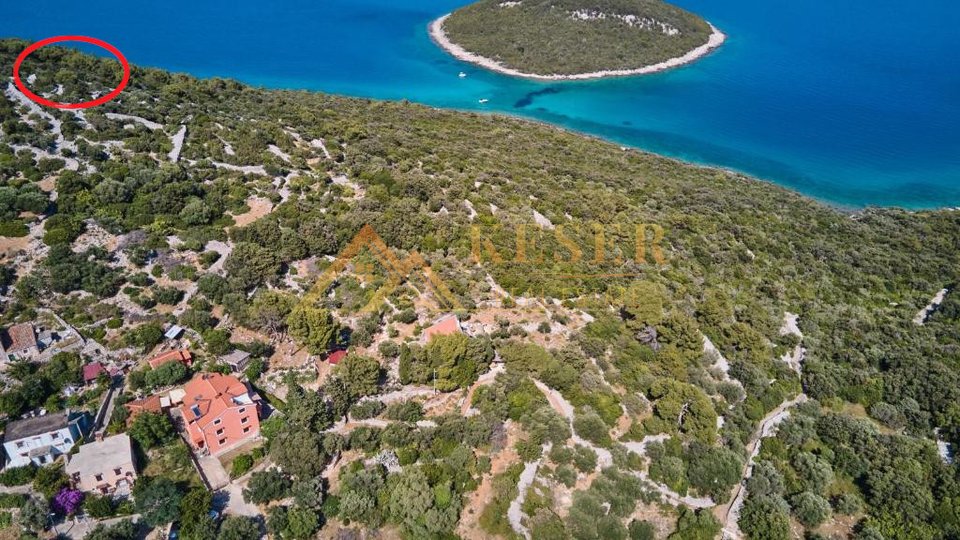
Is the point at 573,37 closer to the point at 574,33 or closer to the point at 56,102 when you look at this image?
the point at 574,33

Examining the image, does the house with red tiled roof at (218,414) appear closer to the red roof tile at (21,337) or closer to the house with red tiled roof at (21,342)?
the house with red tiled roof at (21,342)

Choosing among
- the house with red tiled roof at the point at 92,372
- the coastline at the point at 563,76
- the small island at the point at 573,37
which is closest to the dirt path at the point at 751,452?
the house with red tiled roof at the point at 92,372

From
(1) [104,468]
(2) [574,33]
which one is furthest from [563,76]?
(1) [104,468]

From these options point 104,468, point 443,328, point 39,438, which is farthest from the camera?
point 443,328

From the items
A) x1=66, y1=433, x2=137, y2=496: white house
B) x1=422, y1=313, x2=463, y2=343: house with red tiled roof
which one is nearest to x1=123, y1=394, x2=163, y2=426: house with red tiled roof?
x1=66, y1=433, x2=137, y2=496: white house

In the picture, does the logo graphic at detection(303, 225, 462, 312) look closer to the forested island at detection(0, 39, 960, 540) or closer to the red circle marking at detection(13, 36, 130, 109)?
the forested island at detection(0, 39, 960, 540)

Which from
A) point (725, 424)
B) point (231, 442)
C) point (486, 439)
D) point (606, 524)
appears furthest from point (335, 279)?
point (725, 424)

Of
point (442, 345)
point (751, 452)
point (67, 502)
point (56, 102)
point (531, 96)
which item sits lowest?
point (751, 452)
